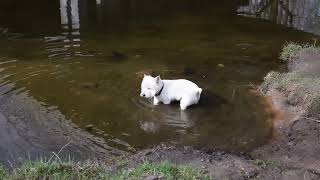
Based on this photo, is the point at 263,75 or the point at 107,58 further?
the point at 107,58

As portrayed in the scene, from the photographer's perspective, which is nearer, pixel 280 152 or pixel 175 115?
pixel 280 152

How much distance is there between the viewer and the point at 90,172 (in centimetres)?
561

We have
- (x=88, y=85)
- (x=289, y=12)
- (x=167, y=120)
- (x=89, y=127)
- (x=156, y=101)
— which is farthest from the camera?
(x=289, y=12)

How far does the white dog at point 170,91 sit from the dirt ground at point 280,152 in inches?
49.3

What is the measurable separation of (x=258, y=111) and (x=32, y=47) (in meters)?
5.51

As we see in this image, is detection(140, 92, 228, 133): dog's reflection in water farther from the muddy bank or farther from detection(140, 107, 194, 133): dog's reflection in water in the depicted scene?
the muddy bank

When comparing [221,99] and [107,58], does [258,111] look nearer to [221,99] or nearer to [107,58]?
[221,99]

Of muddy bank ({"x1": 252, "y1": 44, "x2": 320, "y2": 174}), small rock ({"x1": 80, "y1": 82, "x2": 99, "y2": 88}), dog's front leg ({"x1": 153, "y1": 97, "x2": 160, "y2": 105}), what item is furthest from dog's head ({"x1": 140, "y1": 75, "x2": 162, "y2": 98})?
muddy bank ({"x1": 252, "y1": 44, "x2": 320, "y2": 174})

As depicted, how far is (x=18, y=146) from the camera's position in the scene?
7027 millimetres

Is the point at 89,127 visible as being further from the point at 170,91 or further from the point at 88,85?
the point at 88,85

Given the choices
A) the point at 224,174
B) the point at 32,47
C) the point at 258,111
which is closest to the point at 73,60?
the point at 32,47

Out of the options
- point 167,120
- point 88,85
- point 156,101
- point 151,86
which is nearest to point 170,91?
point 156,101

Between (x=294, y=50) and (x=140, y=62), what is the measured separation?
10.4ft

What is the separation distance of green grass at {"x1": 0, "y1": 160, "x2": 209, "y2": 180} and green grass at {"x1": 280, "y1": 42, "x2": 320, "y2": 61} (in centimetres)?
581
